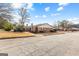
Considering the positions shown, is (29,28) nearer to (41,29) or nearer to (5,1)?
(41,29)

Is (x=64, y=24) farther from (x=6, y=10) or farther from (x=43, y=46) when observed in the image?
(x=6, y=10)

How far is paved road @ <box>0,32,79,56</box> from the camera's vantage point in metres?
1.91

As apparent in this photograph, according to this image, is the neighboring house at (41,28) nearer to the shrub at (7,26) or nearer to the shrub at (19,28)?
the shrub at (19,28)

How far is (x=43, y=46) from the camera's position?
1.94 meters

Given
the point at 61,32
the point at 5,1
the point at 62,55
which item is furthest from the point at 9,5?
the point at 62,55

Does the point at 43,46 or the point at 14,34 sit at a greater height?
the point at 14,34

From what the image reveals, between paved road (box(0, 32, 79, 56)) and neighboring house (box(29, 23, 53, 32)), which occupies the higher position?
neighboring house (box(29, 23, 53, 32))

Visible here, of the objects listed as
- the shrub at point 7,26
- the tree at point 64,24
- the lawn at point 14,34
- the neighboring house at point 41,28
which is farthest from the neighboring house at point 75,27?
the shrub at point 7,26

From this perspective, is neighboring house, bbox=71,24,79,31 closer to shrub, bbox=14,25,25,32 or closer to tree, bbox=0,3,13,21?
shrub, bbox=14,25,25,32

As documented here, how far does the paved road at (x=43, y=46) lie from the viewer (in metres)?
1.91

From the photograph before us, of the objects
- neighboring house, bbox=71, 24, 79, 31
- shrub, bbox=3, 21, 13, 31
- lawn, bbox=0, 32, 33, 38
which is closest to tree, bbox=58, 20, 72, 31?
neighboring house, bbox=71, 24, 79, 31

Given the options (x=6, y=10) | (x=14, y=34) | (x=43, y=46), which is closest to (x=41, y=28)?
(x=43, y=46)

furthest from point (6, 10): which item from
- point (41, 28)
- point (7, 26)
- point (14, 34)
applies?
point (41, 28)

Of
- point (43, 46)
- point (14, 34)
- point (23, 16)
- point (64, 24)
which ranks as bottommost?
point (43, 46)
